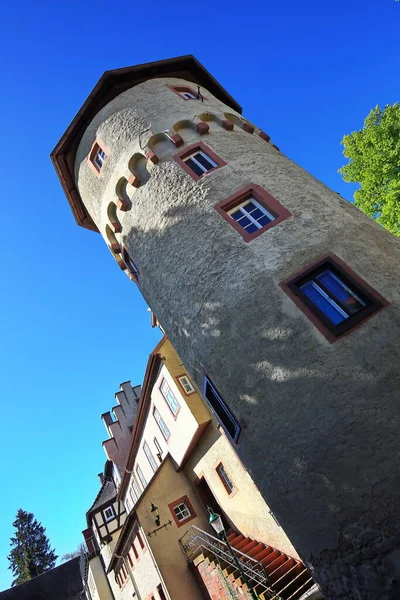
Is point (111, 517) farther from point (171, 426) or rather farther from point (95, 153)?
point (95, 153)

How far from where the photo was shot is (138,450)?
22906 mm

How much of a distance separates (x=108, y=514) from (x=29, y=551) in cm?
3173

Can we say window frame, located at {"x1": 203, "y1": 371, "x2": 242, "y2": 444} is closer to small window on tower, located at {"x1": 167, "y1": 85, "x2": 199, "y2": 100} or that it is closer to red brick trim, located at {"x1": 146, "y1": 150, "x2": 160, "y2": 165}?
red brick trim, located at {"x1": 146, "y1": 150, "x2": 160, "y2": 165}

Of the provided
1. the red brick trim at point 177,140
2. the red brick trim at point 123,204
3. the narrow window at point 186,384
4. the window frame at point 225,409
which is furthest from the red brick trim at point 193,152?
the narrow window at point 186,384

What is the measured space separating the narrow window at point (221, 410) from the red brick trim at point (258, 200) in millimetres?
3019

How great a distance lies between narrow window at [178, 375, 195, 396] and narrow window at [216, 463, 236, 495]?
3.31 meters

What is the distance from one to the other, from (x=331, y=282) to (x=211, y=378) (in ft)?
9.11

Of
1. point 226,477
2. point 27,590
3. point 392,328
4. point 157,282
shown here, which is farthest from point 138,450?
point 27,590

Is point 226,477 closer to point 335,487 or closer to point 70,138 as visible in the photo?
point 335,487

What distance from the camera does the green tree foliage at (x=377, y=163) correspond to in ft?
60.1

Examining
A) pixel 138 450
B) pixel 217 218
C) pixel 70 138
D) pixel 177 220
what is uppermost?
pixel 70 138

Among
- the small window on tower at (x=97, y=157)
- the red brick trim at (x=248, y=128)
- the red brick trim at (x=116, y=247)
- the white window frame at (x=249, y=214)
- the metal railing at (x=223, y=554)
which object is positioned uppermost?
the small window on tower at (x=97, y=157)

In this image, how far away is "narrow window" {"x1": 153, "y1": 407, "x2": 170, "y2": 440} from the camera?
18.7 m

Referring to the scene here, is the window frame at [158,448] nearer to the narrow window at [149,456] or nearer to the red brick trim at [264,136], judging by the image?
the narrow window at [149,456]
